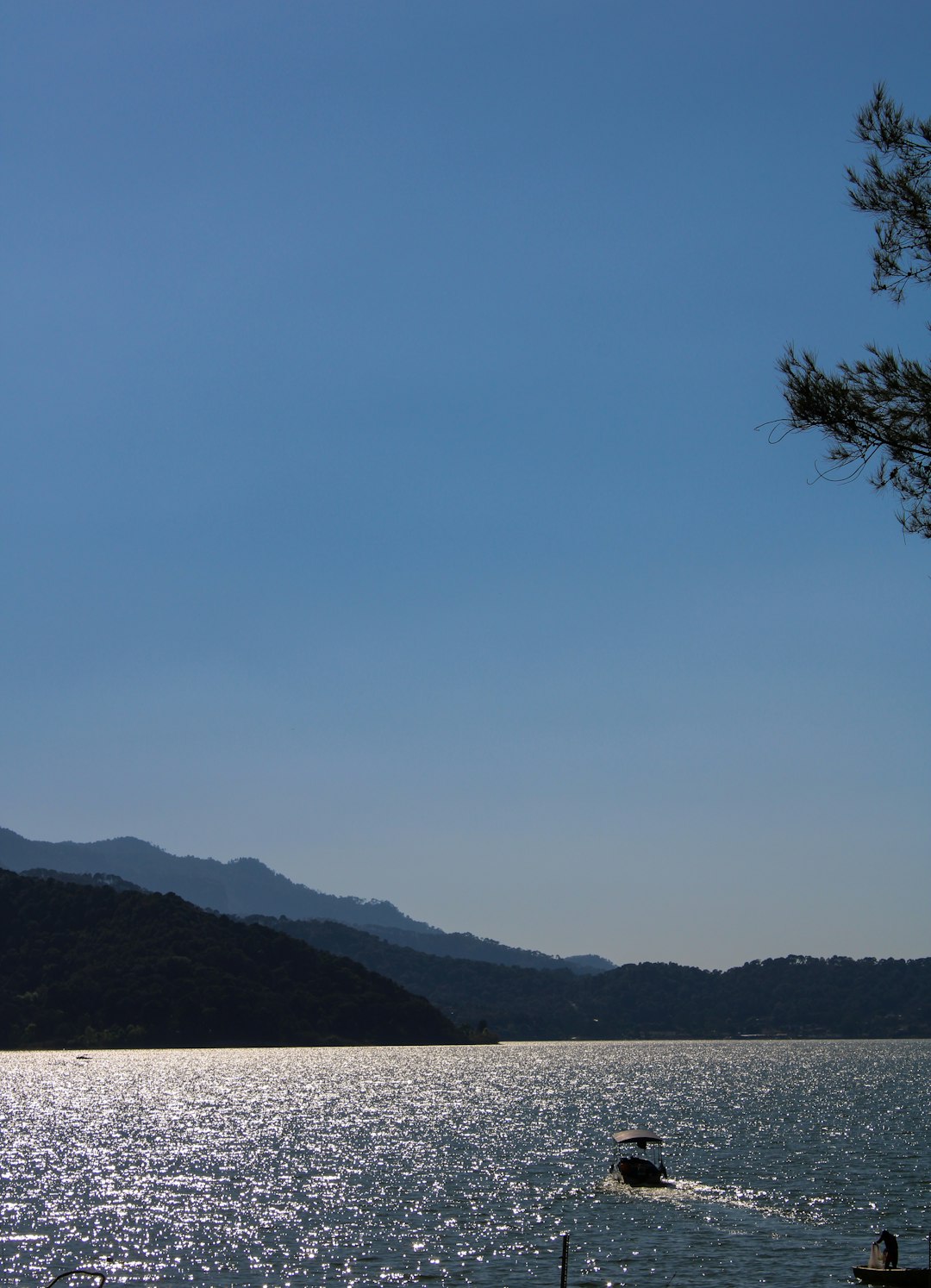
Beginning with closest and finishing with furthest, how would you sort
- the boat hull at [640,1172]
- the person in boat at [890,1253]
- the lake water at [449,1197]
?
the person in boat at [890,1253] < the lake water at [449,1197] < the boat hull at [640,1172]

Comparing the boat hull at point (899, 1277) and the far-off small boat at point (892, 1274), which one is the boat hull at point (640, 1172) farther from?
the boat hull at point (899, 1277)

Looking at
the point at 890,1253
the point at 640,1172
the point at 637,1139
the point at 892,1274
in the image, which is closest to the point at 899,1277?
the point at 892,1274

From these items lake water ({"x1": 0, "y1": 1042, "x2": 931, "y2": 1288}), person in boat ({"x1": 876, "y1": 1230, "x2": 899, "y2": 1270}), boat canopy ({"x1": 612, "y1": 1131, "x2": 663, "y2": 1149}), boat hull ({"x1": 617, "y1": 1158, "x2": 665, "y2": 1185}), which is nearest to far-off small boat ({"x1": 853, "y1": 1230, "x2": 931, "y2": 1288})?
person in boat ({"x1": 876, "y1": 1230, "x2": 899, "y2": 1270})

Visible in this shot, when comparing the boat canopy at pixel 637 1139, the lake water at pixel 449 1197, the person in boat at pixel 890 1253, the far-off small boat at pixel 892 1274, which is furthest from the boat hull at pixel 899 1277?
the boat canopy at pixel 637 1139

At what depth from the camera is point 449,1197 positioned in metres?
83.0

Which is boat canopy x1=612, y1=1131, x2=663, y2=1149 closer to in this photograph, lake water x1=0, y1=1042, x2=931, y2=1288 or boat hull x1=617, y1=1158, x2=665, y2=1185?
lake water x1=0, y1=1042, x2=931, y2=1288

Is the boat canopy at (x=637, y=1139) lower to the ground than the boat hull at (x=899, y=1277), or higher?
lower

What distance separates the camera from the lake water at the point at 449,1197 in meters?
59.9

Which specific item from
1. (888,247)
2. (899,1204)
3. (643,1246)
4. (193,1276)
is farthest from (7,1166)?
(888,247)

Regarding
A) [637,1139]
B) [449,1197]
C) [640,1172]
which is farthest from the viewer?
[637,1139]

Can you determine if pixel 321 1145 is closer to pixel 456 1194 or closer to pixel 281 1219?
pixel 456 1194

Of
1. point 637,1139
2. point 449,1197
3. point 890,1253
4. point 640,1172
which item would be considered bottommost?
point 449,1197

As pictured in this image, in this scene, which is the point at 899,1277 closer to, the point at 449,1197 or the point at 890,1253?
the point at 890,1253

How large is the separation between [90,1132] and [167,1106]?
34.5 m
